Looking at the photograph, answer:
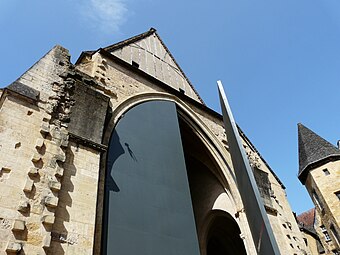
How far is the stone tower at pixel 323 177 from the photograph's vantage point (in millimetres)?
12938

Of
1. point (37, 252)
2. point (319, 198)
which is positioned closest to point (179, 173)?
Result: point (37, 252)

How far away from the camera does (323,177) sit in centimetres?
1357

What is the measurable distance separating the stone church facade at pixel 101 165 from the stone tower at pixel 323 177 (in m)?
6.03

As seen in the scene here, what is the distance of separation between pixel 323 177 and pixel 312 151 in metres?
1.76

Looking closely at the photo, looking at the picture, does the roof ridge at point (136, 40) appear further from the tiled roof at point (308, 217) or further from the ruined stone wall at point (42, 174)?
the tiled roof at point (308, 217)

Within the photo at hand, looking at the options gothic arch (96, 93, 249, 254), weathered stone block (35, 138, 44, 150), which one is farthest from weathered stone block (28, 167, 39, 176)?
gothic arch (96, 93, 249, 254)

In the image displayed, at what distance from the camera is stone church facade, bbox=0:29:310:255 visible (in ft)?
11.4

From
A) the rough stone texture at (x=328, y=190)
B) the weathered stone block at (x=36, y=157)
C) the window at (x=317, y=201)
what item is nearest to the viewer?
the weathered stone block at (x=36, y=157)

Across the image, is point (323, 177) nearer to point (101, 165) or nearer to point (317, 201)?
point (317, 201)

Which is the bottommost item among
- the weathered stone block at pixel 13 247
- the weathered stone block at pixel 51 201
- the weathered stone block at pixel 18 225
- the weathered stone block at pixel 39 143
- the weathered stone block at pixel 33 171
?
the weathered stone block at pixel 13 247

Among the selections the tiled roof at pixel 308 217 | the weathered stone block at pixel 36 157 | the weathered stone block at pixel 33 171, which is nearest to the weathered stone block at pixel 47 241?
the weathered stone block at pixel 33 171

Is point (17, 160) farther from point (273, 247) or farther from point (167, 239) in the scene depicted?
point (273, 247)

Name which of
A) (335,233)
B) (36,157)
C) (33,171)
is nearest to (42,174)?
(33,171)

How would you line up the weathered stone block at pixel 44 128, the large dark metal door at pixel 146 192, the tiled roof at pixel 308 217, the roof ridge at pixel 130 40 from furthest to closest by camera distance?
the tiled roof at pixel 308 217 → the roof ridge at pixel 130 40 → the large dark metal door at pixel 146 192 → the weathered stone block at pixel 44 128
